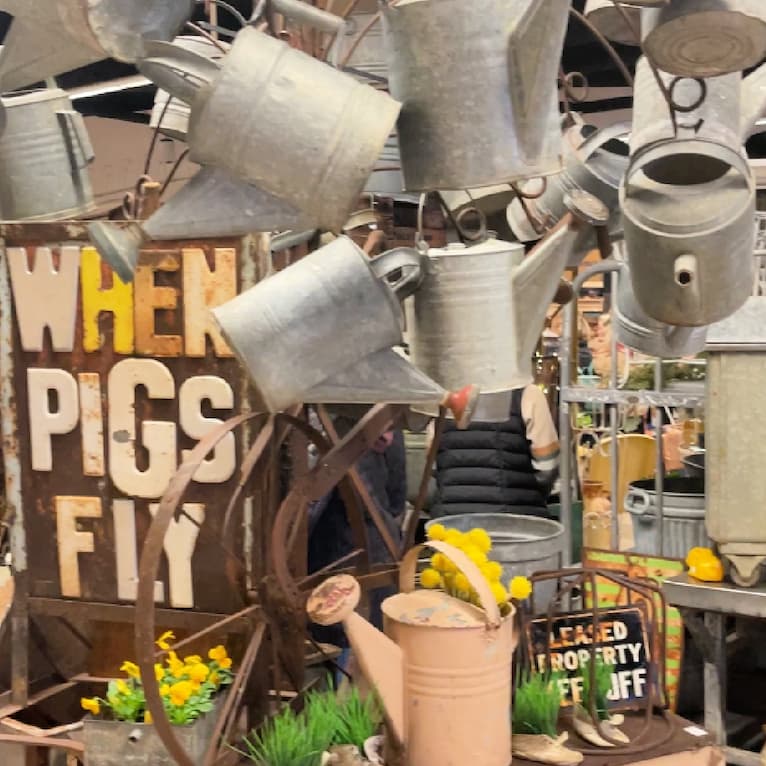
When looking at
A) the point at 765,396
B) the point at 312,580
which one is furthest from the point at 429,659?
the point at 765,396

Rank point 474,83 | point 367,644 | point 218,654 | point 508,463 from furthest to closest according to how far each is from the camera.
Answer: point 508,463 → point 218,654 → point 367,644 → point 474,83

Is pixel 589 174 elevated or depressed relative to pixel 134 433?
elevated

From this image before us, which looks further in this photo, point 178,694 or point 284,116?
point 178,694

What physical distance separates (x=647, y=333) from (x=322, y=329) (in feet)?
2.37

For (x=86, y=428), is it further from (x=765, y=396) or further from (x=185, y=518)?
(x=765, y=396)

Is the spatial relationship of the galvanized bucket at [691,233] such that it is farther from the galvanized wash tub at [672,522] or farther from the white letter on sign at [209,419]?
the galvanized wash tub at [672,522]

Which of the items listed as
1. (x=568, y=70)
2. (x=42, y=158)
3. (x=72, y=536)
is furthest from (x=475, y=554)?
(x=568, y=70)

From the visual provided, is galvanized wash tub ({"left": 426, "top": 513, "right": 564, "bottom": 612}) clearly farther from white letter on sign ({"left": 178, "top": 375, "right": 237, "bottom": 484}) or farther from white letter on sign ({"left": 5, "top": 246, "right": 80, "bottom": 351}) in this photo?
white letter on sign ({"left": 5, "top": 246, "right": 80, "bottom": 351})

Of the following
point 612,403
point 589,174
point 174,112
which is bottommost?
point 612,403

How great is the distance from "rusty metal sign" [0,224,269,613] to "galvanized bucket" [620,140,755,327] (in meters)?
0.60

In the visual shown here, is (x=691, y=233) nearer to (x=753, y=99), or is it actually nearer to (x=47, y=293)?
(x=753, y=99)

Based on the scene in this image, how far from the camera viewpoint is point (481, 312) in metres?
1.35

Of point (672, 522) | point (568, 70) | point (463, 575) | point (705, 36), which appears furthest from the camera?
point (568, 70)

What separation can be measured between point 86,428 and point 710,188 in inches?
39.0
